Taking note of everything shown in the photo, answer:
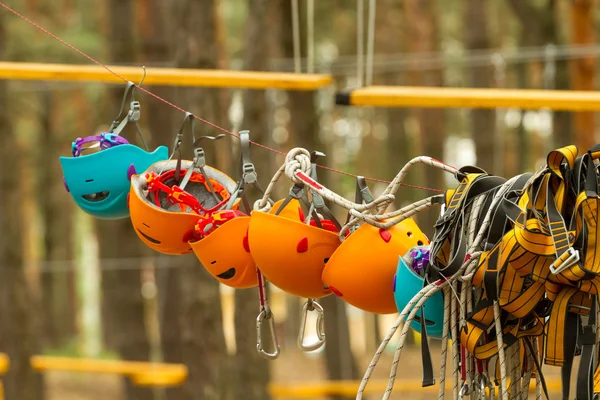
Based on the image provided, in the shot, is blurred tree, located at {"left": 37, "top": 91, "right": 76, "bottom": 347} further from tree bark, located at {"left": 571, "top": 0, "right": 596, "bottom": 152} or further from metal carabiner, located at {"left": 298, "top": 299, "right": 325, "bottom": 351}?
metal carabiner, located at {"left": 298, "top": 299, "right": 325, "bottom": 351}

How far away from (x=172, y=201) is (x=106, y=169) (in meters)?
0.30

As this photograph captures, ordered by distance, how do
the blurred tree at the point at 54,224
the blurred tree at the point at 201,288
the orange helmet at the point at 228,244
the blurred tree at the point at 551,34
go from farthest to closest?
the blurred tree at the point at 54,224
the blurred tree at the point at 551,34
the blurred tree at the point at 201,288
the orange helmet at the point at 228,244

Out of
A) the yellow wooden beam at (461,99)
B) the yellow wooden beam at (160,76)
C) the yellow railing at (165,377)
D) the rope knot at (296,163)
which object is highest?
the yellow wooden beam at (160,76)

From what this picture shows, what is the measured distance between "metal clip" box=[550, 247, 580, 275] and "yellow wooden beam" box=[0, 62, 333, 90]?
240 cm

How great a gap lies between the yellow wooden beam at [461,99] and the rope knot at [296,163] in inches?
50.7

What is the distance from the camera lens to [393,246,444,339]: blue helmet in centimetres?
270

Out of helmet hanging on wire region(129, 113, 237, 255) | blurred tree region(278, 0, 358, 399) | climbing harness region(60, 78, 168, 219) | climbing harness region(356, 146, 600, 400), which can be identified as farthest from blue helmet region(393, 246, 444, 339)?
blurred tree region(278, 0, 358, 399)

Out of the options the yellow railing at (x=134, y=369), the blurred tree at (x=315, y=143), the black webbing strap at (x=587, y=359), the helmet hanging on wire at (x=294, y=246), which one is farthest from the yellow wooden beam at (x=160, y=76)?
the blurred tree at (x=315, y=143)

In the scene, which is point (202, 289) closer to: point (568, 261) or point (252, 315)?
point (252, 315)

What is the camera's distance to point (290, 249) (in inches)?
113

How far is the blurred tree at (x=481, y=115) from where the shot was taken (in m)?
9.09

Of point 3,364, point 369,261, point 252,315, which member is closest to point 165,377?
point 252,315

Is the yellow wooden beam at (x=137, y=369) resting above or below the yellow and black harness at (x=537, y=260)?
below

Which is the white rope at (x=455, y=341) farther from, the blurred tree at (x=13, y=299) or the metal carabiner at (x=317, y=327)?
the blurred tree at (x=13, y=299)
